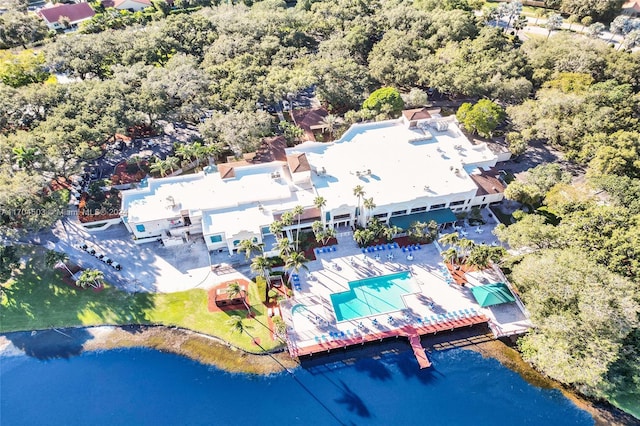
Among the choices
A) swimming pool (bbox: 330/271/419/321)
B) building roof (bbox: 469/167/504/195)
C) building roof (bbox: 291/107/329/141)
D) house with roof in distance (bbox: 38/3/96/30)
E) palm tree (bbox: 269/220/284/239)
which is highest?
Result: house with roof in distance (bbox: 38/3/96/30)

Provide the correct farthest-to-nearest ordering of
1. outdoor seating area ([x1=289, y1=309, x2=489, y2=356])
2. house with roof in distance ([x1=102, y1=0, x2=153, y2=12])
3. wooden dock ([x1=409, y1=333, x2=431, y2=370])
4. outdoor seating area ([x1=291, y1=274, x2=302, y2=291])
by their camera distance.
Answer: house with roof in distance ([x1=102, y1=0, x2=153, y2=12]) < outdoor seating area ([x1=291, y1=274, x2=302, y2=291]) < outdoor seating area ([x1=289, y1=309, x2=489, y2=356]) < wooden dock ([x1=409, y1=333, x2=431, y2=370])

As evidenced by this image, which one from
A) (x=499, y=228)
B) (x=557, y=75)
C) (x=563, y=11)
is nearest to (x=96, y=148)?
(x=499, y=228)

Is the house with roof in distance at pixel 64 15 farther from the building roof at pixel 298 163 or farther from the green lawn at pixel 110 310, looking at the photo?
the building roof at pixel 298 163

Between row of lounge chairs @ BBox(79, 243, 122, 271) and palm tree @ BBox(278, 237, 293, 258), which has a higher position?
palm tree @ BBox(278, 237, 293, 258)

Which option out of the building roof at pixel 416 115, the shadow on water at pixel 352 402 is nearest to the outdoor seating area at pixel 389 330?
the shadow on water at pixel 352 402

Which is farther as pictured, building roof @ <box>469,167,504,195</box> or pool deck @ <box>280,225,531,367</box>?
building roof @ <box>469,167,504,195</box>

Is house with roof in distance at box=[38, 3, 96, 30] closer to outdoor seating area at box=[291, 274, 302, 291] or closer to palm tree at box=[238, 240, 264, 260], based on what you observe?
palm tree at box=[238, 240, 264, 260]

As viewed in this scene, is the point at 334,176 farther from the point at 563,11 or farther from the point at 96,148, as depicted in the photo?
the point at 563,11

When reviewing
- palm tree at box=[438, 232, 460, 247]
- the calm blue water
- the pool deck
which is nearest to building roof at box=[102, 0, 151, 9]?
the pool deck
